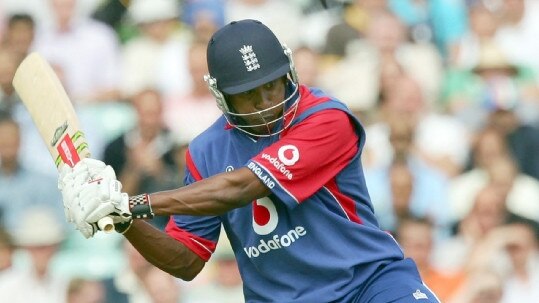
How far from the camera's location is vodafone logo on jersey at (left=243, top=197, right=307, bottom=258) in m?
4.72

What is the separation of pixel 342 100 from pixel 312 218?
3.98m

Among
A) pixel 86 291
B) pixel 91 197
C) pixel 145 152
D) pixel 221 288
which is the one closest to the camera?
pixel 91 197

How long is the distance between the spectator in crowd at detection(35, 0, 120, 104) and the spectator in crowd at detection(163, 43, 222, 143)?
0.43 meters

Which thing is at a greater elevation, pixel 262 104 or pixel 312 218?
pixel 262 104

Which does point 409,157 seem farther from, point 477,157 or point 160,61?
point 160,61

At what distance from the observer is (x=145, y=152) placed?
823 centimetres

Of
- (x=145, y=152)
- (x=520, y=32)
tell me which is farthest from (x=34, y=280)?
(x=520, y=32)

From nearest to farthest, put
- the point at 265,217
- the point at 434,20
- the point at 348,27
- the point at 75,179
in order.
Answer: the point at 75,179 → the point at 265,217 → the point at 348,27 → the point at 434,20

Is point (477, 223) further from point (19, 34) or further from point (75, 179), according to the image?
point (75, 179)

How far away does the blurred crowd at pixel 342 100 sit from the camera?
8000mm

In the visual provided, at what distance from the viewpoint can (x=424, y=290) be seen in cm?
469

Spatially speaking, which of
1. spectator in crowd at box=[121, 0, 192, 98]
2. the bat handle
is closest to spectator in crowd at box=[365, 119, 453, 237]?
spectator in crowd at box=[121, 0, 192, 98]

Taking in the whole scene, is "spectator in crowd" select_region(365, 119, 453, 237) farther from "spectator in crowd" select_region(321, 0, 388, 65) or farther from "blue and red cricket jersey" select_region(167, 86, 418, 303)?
"blue and red cricket jersey" select_region(167, 86, 418, 303)

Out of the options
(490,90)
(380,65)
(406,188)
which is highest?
(380,65)
